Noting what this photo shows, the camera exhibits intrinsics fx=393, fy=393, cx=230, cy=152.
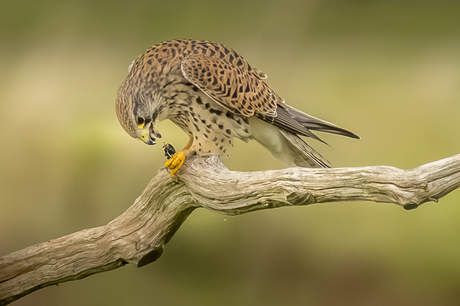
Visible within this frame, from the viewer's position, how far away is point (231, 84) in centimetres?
173

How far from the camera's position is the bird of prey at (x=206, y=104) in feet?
5.51

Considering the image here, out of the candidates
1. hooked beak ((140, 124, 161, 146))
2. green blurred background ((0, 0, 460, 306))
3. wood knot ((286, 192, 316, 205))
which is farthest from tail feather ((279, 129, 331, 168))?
hooked beak ((140, 124, 161, 146))

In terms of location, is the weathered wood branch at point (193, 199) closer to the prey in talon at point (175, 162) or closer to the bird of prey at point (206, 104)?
the prey in talon at point (175, 162)

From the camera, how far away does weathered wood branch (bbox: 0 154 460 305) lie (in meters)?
1.32

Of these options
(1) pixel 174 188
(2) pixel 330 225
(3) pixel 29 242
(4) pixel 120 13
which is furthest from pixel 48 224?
(2) pixel 330 225

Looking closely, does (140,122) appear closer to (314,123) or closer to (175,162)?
(175,162)

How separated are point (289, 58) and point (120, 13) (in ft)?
3.48

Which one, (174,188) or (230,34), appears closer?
(174,188)

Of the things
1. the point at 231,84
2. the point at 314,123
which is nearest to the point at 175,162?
the point at 231,84

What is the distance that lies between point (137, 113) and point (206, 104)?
310mm

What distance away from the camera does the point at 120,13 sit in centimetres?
239

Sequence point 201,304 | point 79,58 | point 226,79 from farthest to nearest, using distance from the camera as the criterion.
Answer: point 79,58 < point 201,304 < point 226,79

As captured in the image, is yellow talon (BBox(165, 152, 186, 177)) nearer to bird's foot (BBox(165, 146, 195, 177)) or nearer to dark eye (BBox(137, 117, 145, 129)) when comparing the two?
bird's foot (BBox(165, 146, 195, 177))

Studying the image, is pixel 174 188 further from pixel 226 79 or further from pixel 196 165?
pixel 226 79
